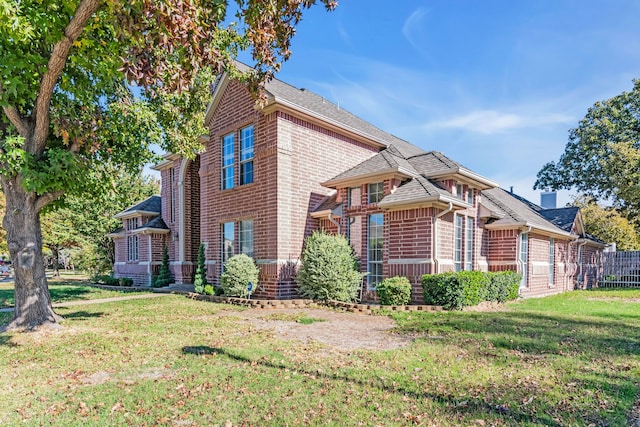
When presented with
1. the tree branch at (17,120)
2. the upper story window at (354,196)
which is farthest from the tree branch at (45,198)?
the upper story window at (354,196)

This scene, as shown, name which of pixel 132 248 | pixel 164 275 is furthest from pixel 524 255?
pixel 132 248

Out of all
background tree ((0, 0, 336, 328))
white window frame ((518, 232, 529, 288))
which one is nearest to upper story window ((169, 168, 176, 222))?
background tree ((0, 0, 336, 328))

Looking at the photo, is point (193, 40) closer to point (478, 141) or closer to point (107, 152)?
point (107, 152)

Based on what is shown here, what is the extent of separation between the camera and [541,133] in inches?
791

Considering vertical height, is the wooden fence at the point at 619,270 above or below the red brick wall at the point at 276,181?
below

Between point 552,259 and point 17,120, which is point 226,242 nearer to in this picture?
point 17,120

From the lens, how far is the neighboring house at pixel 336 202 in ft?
38.0

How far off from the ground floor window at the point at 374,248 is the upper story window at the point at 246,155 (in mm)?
4909

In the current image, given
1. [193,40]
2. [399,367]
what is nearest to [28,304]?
[193,40]

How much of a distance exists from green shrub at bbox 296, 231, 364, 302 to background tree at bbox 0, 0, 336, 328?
554 cm

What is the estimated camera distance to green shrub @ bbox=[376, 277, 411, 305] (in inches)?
423

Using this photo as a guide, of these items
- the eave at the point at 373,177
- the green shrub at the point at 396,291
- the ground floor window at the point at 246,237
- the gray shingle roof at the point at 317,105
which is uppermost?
the gray shingle roof at the point at 317,105

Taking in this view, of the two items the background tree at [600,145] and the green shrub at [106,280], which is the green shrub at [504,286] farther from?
the green shrub at [106,280]

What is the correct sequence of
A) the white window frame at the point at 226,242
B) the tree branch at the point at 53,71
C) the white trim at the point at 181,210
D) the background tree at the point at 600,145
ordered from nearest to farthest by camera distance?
the tree branch at the point at 53,71 < the white window frame at the point at 226,242 < the white trim at the point at 181,210 < the background tree at the point at 600,145
